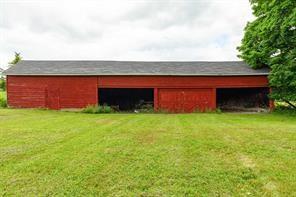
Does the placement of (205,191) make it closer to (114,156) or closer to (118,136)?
(114,156)

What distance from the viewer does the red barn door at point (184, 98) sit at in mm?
22266

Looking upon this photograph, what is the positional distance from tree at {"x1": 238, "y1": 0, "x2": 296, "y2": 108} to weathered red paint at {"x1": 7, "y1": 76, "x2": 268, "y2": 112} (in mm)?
1873

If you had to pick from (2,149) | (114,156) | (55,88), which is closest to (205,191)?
(114,156)

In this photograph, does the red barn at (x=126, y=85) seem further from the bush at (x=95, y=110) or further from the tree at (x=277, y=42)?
the tree at (x=277, y=42)

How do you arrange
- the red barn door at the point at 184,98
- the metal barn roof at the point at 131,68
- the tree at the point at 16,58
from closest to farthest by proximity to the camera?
the metal barn roof at the point at 131,68
the red barn door at the point at 184,98
the tree at the point at 16,58

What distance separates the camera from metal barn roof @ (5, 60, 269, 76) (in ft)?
72.5

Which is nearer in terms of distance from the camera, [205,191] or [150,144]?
[205,191]

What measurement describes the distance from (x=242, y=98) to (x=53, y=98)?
14.5m

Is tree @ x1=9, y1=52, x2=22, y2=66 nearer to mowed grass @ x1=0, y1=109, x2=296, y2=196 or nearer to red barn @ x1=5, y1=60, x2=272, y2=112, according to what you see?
red barn @ x1=5, y1=60, x2=272, y2=112

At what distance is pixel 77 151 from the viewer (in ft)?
24.2

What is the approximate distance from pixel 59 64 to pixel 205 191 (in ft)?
72.0

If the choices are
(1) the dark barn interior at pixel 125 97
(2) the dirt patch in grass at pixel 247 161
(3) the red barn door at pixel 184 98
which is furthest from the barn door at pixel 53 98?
(2) the dirt patch in grass at pixel 247 161

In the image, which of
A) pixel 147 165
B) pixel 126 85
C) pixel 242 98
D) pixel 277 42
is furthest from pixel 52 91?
pixel 147 165

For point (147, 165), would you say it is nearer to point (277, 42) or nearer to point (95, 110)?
point (95, 110)
